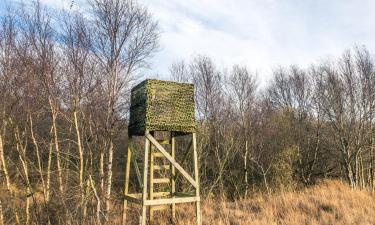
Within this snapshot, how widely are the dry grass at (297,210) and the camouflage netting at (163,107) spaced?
2489 millimetres

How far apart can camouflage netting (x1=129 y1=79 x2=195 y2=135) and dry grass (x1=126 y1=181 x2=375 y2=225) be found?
2489 mm

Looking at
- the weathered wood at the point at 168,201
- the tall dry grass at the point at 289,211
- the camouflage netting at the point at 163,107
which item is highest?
the camouflage netting at the point at 163,107

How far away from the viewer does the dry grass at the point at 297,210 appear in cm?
820

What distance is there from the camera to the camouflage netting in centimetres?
761

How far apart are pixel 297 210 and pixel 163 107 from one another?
4794 millimetres

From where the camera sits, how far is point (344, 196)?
10672 millimetres

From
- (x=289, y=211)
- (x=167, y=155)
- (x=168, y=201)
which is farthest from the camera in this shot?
(x=289, y=211)

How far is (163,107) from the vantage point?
775cm

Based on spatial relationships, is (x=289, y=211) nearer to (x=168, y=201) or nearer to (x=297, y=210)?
(x=297, y=210)

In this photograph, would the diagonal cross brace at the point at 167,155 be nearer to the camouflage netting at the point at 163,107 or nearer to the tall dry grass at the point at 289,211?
the camouflage netting at the point at 163,107

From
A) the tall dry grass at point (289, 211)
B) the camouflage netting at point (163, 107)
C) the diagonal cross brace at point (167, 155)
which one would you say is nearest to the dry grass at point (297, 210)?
the tall dry grass at point (289, 211)

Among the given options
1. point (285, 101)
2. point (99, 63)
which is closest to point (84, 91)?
point (99, 63)

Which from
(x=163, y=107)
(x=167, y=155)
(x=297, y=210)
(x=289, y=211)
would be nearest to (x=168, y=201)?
(x=167, y=155)

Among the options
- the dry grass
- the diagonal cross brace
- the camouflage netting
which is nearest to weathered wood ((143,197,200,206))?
the diagonal cross brace
